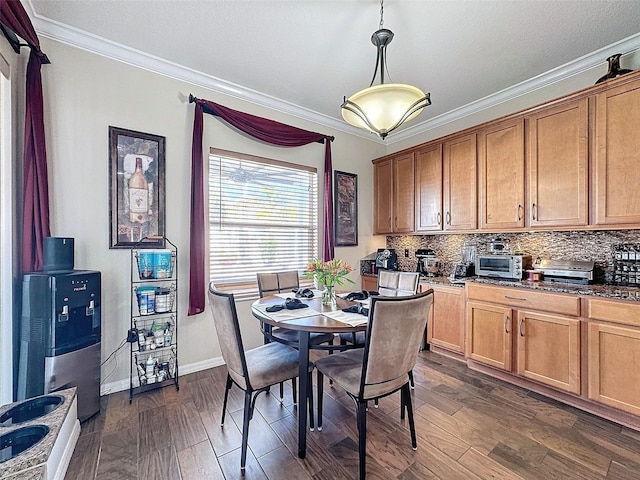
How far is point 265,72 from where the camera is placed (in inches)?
114

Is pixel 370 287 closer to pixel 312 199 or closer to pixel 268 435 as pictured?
pixel 312 199

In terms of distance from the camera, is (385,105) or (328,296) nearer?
(385,105)

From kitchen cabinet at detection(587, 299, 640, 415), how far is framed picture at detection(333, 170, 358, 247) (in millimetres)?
2647

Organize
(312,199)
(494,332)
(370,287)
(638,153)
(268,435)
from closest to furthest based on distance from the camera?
(268,435) < (638,153) < (494,332) < (312,199) < (370,287)

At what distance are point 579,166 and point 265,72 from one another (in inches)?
119

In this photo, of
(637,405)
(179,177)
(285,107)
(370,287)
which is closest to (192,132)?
(179,177)

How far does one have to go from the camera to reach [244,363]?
173 centimetres

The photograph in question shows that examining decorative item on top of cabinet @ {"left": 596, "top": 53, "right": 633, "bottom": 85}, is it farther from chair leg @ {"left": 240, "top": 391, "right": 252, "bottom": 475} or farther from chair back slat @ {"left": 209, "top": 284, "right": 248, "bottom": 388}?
chair leg @ {"left": 240, "top": 391, "right": 252, "bottom": 475}

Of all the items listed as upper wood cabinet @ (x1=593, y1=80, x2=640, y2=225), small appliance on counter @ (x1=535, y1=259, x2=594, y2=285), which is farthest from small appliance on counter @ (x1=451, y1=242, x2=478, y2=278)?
upper wood cabinet @ (x1=593, y1=80, x2=640, y2=225)

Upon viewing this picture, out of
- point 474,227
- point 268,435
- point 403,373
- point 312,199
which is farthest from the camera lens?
point 312,199

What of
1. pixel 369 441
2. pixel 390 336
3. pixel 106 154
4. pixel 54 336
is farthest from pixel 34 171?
pixel 369 441

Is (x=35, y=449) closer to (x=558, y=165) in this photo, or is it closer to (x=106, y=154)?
(x=106, y=154)

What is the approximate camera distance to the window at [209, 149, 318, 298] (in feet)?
10.4

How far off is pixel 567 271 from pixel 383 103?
2350 mm
